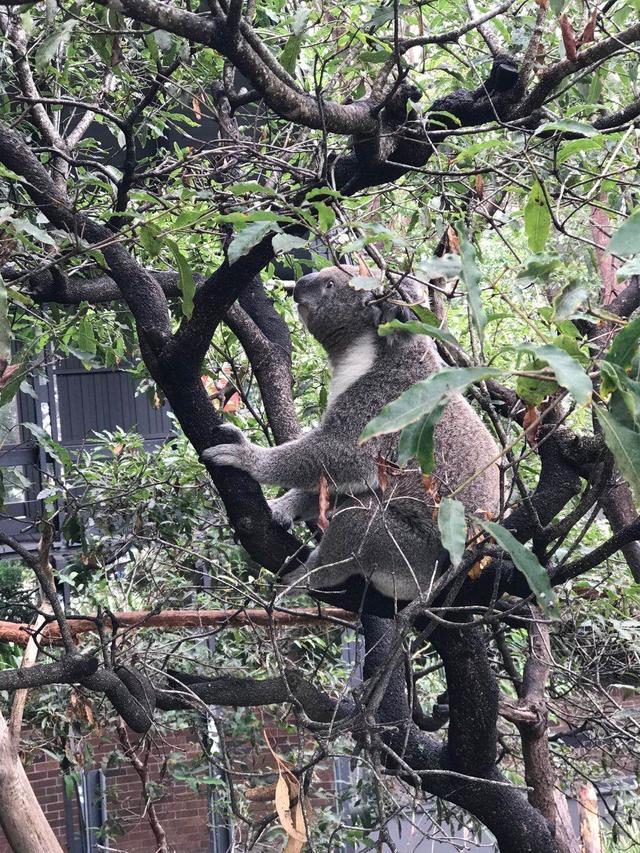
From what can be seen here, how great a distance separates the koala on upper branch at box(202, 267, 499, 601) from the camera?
9.68 ft

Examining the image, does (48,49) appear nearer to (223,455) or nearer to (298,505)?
(223,455)

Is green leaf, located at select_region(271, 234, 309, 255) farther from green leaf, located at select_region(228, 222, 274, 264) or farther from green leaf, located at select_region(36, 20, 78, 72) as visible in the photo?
green leaf, located at select_region(36, 20, 78, 72)

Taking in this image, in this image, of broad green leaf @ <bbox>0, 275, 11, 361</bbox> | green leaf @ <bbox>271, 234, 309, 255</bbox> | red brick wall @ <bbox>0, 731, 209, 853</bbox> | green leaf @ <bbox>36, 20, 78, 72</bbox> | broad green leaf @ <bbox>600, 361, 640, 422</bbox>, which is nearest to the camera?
broad green leaf @ <bbox>600, 361, 640, 422</bbox>

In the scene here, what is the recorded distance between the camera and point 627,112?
2.22 m

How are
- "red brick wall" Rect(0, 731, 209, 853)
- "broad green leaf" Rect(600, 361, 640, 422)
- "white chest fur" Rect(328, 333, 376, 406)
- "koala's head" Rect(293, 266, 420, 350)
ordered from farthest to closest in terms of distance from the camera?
"red brick wall" Rect(0, 731, 209, 853) → "koala's head" Rect(293, 266, 420, 350) → "white chest fur" Rect(328, 333, 376, 406) → "broad green leaf" Rect(600, 361, 640, 422)

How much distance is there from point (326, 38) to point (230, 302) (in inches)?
60.9

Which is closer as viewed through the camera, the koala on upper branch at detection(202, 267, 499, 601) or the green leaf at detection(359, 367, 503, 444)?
the green leaf at detection(359, 367, 503, 444)

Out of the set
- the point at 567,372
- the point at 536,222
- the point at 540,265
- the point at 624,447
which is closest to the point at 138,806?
the point at 536,222

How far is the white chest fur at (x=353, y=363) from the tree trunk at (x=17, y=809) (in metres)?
1.71

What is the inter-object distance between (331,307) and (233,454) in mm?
972

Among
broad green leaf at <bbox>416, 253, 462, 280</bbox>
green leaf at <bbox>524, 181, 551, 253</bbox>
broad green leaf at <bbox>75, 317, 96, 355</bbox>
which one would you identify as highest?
broad green leaf at <bbox>75, 317, 96, 355</bbox>

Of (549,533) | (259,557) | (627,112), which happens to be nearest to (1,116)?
(259,557)

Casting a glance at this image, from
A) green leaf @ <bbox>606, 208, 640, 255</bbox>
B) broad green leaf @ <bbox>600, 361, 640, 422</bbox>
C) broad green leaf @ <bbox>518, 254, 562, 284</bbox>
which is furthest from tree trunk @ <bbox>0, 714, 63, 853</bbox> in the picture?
green leaf @ <bbox>606, 208, 640, 255</bbox>

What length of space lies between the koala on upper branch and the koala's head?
0.12 metres
